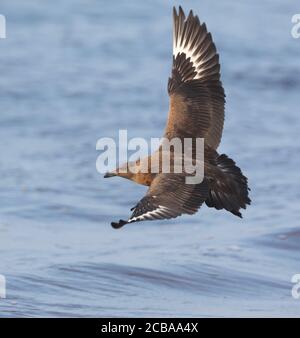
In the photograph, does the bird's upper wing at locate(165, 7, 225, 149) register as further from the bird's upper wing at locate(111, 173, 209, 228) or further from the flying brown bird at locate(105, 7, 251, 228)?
the bird's upper wing at locate(111, 173, 209, 228)

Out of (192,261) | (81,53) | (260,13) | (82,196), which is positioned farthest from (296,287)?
(260,13)

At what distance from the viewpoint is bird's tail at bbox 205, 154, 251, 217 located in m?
6.76

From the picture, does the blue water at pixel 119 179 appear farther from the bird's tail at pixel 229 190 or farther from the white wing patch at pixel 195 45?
the white wing patch at pixel 195 45

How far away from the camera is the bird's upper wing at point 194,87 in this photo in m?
7.15

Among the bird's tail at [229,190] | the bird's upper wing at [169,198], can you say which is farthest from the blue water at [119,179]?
the bird's upper wing at [169,198]

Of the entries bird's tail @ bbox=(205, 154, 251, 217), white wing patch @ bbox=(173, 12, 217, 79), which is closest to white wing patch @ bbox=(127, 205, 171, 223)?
bird's tail @ bbox=(205, 154, 251, 217)

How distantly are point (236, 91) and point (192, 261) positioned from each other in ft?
15.3

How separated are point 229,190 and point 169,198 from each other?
58 centimetres

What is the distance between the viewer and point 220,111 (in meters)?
7.25

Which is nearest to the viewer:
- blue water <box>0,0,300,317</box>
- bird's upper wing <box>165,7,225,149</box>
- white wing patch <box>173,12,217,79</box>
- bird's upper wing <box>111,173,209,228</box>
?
bird's upper wing <box>111,173,209,228</box>

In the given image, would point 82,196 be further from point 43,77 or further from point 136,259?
point 43,77

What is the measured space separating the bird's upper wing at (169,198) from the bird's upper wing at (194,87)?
60 centimetres
